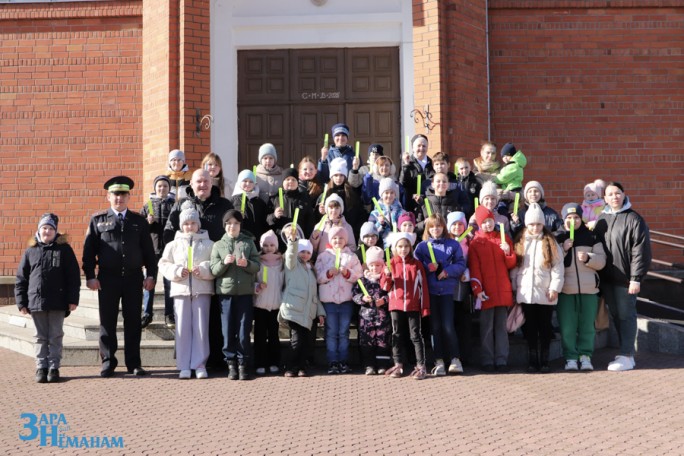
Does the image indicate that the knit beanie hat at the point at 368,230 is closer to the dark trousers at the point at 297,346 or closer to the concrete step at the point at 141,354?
the dark trousers at the point at 297,346

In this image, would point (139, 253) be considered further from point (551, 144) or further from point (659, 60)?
point (659, 60)

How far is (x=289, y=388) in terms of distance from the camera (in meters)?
7.13

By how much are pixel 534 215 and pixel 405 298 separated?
161cm

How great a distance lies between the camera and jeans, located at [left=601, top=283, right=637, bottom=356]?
8.12 metres

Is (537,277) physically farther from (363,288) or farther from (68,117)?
(68,117)

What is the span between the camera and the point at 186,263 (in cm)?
780

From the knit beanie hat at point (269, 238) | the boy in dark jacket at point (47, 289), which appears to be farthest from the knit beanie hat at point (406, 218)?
the boy in dark jacket at point (47, 289)

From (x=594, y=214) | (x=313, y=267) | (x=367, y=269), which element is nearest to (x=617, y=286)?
(x=594, y=214)

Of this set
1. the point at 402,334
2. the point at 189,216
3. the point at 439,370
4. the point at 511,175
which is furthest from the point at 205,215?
the point at 511,175

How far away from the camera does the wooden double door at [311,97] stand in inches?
452

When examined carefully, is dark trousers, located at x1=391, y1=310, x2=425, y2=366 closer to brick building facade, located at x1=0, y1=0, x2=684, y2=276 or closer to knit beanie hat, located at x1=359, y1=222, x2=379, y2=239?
knit beanie hat, located at x1=359, y1=222, x2=379, y2=239

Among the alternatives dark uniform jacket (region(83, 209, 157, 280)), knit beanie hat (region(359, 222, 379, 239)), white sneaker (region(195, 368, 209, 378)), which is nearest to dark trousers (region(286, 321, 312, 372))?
white sneaker (region(195, 368, 209, 378))

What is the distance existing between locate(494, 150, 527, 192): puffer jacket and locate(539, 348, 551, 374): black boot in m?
Answer: 1.98

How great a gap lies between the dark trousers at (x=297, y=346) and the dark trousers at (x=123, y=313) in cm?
155
